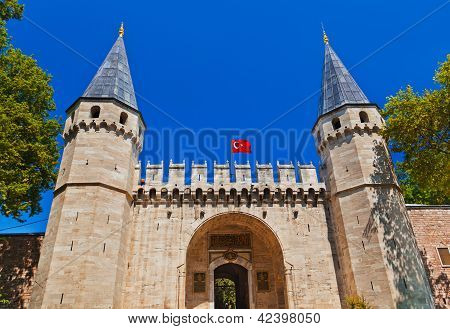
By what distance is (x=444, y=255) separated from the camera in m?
18.2

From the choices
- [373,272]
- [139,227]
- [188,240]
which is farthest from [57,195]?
[373,272]

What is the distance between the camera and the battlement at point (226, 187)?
1856 cm

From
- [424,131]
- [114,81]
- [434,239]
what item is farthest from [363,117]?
[114,81]

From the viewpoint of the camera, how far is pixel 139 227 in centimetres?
1767

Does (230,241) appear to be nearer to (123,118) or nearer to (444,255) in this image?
(123,118)

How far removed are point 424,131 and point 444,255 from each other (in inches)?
298


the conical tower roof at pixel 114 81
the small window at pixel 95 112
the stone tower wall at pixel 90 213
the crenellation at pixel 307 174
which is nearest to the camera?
the stone tower wall at pixel 90 213

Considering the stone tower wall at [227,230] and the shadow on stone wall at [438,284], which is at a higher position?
the stone tower wall at [227,230]

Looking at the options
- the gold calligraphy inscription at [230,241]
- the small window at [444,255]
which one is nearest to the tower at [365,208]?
the small window at [444,255]

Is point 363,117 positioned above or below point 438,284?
above


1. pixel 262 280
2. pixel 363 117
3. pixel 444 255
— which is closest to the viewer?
pixel 444 255

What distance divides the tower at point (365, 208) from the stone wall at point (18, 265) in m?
15.9

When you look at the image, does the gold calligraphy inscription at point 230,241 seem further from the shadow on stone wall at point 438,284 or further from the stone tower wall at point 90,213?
the shadow on stone wall at point 438,284

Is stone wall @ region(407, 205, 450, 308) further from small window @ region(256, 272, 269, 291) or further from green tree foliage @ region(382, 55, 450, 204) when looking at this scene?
small window @ region(256, 272, 269, 291)
